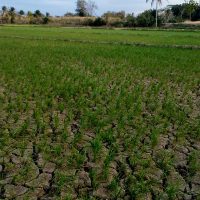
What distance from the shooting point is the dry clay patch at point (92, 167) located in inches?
174

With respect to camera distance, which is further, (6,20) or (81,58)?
(6,20)

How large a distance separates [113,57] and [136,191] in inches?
546

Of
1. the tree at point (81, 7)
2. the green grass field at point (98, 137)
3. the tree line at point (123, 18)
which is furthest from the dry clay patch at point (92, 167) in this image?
the tree at point (81, 7)

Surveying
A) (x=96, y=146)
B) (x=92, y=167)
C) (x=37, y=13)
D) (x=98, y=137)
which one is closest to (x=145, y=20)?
(x=37, y=13)

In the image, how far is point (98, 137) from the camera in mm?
5883

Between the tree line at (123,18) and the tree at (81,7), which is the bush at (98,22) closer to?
the tree line at (123,18)

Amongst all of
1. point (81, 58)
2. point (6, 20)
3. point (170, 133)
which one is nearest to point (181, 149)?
point (170, 133)

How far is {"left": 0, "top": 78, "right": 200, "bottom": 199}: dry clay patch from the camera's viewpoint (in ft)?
14.5

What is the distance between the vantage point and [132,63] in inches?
617

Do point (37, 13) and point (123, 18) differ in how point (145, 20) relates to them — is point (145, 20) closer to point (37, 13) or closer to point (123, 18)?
point (123, 18)

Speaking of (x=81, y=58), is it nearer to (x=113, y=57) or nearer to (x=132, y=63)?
(x=113, y=57)

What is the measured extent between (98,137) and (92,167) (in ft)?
3.04

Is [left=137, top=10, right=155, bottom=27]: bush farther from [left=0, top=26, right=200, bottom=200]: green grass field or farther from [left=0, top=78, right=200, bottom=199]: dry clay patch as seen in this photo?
[left=0, top=78, right=200, bottom=199]: dry clay patch

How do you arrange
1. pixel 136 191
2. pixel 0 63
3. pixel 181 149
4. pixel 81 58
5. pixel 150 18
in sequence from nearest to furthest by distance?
pixel 136 191 → pixel 181 149 → pixel 0 63 → pixel 81 58 → pixel 150 18
